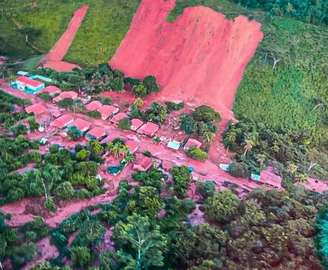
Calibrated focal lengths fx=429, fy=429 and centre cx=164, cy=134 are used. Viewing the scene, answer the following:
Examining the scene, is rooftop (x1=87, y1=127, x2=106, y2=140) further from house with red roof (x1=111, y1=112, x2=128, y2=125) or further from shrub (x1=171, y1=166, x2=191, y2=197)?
shrub (x1=171, y1=166, x2=191, y2=197)

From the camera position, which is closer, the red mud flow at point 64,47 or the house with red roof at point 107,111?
the house with red roof at point 107,111

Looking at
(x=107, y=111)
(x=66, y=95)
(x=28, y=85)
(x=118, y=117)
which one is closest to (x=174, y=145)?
(x=118, y=117)

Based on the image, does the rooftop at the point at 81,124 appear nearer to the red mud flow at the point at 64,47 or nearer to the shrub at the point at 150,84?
the shrub at the point at 150,84

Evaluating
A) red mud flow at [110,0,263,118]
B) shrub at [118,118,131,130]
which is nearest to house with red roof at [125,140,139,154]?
shrub at [118,118,131,130]

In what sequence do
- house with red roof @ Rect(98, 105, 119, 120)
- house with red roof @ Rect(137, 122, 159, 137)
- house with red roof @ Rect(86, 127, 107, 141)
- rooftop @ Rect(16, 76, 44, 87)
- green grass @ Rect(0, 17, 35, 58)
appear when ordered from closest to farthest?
house with red roof @ Rect(86, 127, 107, 141) < house with red roof @ Rect(137, 122, 159, 137) < house with red roof @ Rect(98, 105, 119, 120) < rooftop @ Rect(16, 76, 44, 87) < green grass @ Rect(0, 17, 35, 58)

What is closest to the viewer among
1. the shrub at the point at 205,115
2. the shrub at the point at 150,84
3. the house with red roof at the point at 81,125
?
the house with red roof at the point at 81,125

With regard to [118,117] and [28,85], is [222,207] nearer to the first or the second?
[118,117]

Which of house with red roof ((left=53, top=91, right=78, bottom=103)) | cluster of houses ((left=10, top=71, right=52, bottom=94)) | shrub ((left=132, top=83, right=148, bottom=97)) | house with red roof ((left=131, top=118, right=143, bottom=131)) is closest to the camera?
house with red roof ((left=131, top=118, right=143, bottom=131))

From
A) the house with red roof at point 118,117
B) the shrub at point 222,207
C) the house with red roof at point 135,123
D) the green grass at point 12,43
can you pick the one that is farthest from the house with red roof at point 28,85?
the shrub at point 222,207
